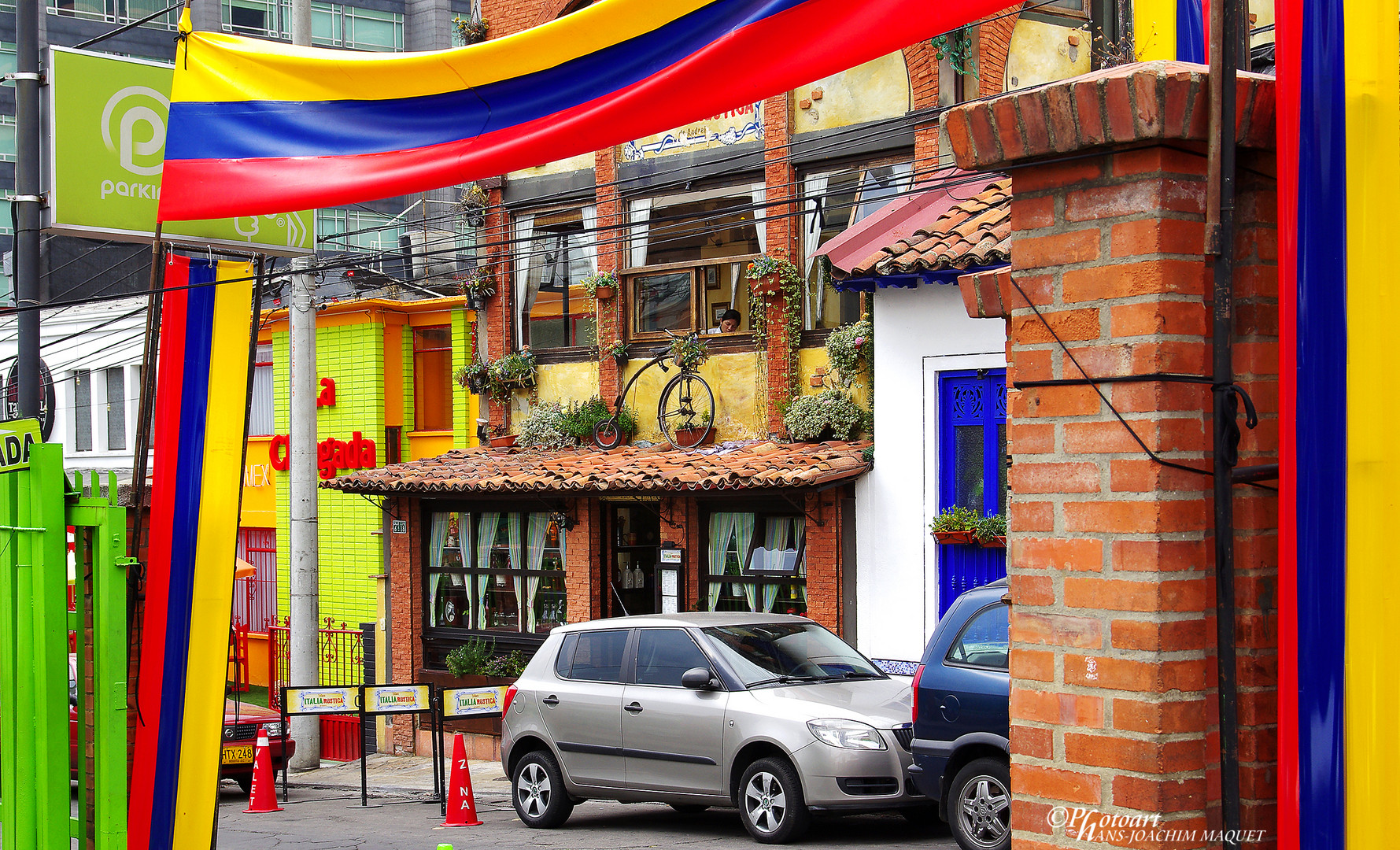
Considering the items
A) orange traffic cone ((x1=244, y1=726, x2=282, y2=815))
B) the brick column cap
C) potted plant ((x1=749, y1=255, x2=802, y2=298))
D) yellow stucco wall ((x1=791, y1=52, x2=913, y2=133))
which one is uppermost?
yellow stucco wall ((x1=791, y1=52, x2=913, y2=133))

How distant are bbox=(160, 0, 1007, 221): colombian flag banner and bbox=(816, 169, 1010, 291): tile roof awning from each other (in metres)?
8.76

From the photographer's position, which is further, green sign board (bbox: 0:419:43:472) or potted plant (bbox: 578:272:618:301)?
potted plant (bbox: 578:272:618:301)

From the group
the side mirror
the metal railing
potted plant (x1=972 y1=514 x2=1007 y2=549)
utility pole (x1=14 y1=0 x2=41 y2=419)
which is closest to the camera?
utility pole (x1=14 y1=0 x2=41 y2=419)

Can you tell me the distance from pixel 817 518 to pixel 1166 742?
12927 millimetres

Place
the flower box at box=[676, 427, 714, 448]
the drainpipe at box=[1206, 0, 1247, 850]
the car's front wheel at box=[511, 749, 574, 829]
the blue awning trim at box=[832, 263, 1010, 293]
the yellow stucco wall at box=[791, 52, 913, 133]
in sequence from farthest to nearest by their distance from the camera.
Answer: the flower box at box=[676, 427, 714, 448], the yellow stucco wall at box=[791, 52, 913, 133], the blue awning trim at box=[832, 263, 1010, 293], the car's front wheel at box=[511, 749, 574, 829], the drainpipe at box=[1206, 0, 1247, 850]

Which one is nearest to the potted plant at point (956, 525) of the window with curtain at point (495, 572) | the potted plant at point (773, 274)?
the potted plant at point (773, 274)

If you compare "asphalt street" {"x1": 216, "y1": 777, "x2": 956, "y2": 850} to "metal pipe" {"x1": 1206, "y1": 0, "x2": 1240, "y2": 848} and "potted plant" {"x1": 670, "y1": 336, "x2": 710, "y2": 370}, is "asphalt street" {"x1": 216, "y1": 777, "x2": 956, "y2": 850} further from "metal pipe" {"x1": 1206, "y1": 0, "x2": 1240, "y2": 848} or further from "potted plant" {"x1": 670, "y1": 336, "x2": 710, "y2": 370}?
"metal pipe" {"x1": 1206, "y1": 0, "x2": 1240, "y2": 848}

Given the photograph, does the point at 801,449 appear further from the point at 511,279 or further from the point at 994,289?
the point at 994,289

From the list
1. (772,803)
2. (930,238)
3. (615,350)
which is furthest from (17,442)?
(615,350)

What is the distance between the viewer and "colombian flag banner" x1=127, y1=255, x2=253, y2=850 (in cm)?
694

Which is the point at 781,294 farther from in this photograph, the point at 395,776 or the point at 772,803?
the point at 395,776

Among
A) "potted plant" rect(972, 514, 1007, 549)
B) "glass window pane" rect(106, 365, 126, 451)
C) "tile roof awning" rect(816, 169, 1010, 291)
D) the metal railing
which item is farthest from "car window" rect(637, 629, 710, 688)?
"glass window pane" rect(106, 365, 126, 451)

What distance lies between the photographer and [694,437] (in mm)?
17734

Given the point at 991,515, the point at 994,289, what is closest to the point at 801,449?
the point at 991,515
